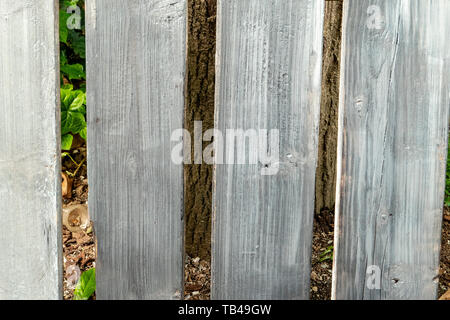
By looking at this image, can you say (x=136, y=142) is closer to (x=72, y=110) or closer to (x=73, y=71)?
(x=72, y=110)

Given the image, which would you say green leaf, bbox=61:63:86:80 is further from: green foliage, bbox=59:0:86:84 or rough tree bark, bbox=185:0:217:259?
rough tree bark, bbox=185:0:217:259

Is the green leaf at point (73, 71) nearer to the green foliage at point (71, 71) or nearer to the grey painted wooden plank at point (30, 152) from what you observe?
the green foliage at point (71, 71)

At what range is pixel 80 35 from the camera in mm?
3131

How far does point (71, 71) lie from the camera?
304cm

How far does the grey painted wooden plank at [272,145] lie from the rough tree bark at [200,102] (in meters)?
0.84

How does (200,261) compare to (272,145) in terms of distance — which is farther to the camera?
(200,261)

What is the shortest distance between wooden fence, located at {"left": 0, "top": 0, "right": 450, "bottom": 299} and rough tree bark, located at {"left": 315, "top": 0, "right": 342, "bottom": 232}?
3.48 feet

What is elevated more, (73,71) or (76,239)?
(73,71)

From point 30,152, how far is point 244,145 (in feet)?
2.41

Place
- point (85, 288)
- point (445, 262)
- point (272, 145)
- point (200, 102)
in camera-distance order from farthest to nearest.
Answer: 1. point (445, 262)
2. point (200, 102)
3. point (85, 288)
4. point (272, 145)

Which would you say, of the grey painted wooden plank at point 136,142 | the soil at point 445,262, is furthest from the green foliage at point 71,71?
the soil at point 445,262

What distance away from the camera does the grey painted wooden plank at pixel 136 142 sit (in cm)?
160

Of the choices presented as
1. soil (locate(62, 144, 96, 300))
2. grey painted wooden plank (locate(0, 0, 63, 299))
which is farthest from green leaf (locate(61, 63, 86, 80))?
grey painted wooden plank (locate(0, 0, 63, 299))

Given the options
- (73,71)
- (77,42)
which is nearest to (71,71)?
(73,71)
